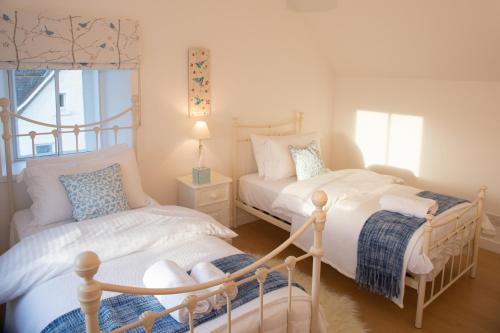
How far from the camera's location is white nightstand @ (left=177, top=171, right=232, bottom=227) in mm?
3758

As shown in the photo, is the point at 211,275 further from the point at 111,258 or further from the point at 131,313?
the point at 111,258

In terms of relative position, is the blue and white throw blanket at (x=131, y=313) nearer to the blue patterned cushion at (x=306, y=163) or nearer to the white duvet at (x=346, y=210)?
the white duvet at (x=346, y=210)

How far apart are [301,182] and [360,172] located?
0.73 metres

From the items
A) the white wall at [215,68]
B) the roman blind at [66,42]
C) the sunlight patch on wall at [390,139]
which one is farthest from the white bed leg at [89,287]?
the sunlight patch on wall at [390,139]

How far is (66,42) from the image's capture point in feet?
10.2

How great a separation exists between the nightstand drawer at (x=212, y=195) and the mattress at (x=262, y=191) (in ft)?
1.02

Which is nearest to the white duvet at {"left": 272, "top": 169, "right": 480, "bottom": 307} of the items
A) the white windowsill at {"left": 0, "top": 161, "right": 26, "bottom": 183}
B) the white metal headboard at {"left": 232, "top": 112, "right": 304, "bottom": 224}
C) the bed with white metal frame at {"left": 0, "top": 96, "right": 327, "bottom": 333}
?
the white metal headboard at {"left": 232, "top": 112, "right": 304, "bottom": 224}

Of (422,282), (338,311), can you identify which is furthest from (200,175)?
(422,282)

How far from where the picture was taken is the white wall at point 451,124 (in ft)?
13.0

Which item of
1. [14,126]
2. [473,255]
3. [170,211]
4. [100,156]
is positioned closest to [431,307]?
[473,255]

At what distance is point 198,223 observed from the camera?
278cm

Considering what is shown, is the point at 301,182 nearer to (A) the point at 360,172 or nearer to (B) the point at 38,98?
(A) the point at 360,172

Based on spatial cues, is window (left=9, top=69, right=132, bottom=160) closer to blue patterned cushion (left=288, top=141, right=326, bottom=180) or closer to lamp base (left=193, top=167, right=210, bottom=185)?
lamp base (left=193, top=167, right=210, bottom=185)

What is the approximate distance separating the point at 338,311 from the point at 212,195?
143cm
